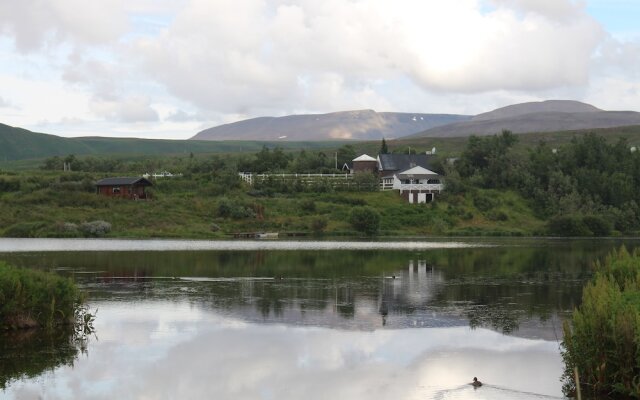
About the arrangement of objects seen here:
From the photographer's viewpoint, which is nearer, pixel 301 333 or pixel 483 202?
pixel 301 333

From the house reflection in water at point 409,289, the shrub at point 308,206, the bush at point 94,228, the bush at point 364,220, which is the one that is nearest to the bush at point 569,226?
the bush at point 364,220

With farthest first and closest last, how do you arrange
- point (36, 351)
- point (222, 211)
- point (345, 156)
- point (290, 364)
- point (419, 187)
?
point (345, 156)
point (419, 187)
point (222, 211)
point (36, 351)
point (290, 364)

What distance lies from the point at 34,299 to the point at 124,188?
7394cm

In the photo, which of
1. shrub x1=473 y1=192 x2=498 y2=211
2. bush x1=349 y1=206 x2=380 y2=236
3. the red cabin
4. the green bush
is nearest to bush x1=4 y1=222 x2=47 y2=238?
the red cabin

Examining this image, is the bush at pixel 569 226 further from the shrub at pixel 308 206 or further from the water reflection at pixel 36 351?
the water reflection at pixel 36 351

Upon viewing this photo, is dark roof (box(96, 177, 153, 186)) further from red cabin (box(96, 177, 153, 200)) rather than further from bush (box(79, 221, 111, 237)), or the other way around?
bush (box(79, 221, 111, 237))

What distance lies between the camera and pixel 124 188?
10212 centimetres

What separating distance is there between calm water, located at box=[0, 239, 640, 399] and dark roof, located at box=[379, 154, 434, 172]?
6958 centimetres

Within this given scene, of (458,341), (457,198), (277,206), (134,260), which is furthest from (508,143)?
(458,341)

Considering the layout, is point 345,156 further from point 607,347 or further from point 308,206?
point 607,347

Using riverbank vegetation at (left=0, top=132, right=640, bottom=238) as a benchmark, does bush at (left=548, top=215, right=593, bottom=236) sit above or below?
below

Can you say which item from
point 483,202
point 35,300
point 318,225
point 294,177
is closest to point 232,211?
point 318,225

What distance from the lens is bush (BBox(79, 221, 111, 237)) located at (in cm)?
8719

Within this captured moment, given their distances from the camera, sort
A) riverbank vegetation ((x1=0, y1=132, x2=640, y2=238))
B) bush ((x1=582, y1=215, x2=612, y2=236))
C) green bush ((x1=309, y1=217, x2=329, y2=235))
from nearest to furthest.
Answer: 1. riverbank vegetation ((x1=0, y1=132, x2=640, y2=238))
2. green bush ((x1=309, y1=217, x2=329, y2=235))
3. bush ((x1=582, y1=215, x2=612, y2=236))
